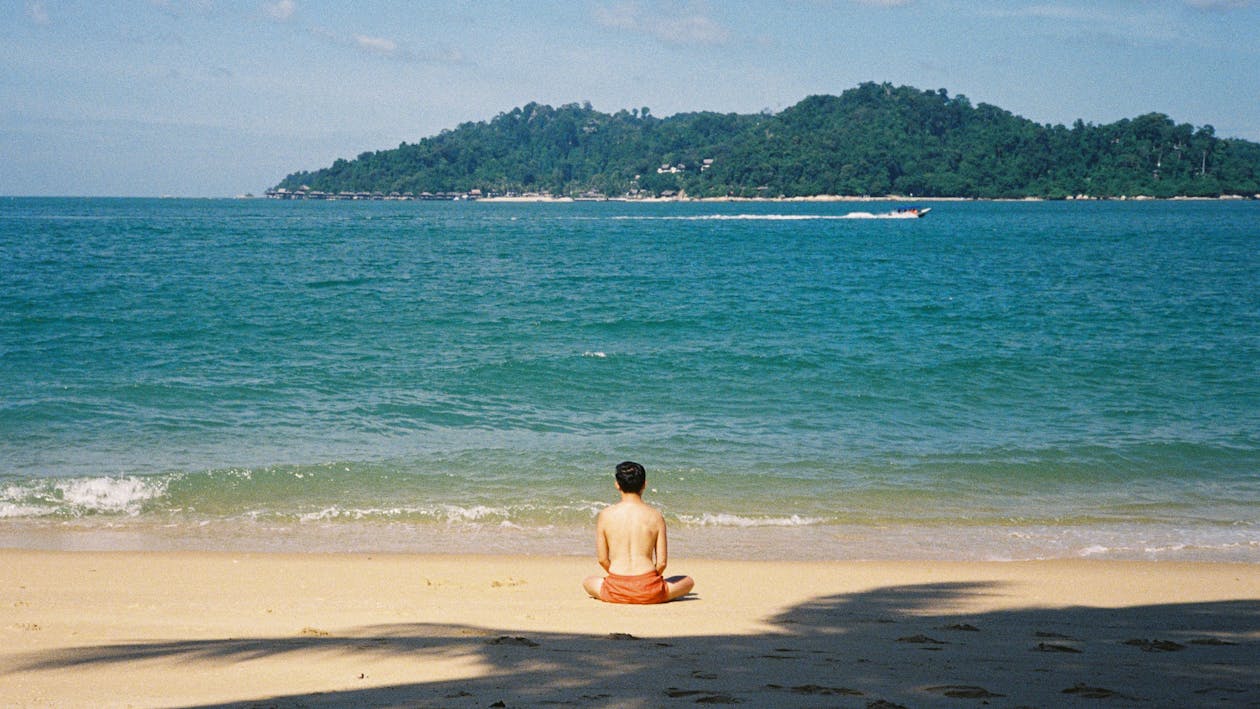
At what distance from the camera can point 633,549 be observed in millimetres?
7641

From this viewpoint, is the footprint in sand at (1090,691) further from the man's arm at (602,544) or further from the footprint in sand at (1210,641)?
the man's arm at (602,544)

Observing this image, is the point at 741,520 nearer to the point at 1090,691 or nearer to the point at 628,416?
the point at 628,416

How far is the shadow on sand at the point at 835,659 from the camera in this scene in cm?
492

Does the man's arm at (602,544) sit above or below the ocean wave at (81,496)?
above

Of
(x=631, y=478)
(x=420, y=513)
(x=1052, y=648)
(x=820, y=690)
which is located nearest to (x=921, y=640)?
(x=1052, y=648)

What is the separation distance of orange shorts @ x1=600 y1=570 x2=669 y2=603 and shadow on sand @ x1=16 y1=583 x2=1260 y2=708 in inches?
34.3

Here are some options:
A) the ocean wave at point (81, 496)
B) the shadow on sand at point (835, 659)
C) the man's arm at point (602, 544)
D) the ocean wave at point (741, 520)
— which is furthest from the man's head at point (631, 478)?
the ocean wave at point (81, 496)

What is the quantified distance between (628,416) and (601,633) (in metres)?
9.97

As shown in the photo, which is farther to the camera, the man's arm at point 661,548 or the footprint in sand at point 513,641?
the man's arm at point 661,548

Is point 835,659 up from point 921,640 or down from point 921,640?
up

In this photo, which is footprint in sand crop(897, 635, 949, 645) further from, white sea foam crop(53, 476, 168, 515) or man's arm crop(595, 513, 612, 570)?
white sea foam crop(53, 476, 168, 515)

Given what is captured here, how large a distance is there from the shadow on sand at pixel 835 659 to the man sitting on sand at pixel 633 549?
0.90 meters

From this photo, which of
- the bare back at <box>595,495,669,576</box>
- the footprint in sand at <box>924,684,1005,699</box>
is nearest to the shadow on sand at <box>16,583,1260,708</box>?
the footprint in sand at <box>924,684,1005,699</box>

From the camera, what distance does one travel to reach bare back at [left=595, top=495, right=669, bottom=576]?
25.0 feet
